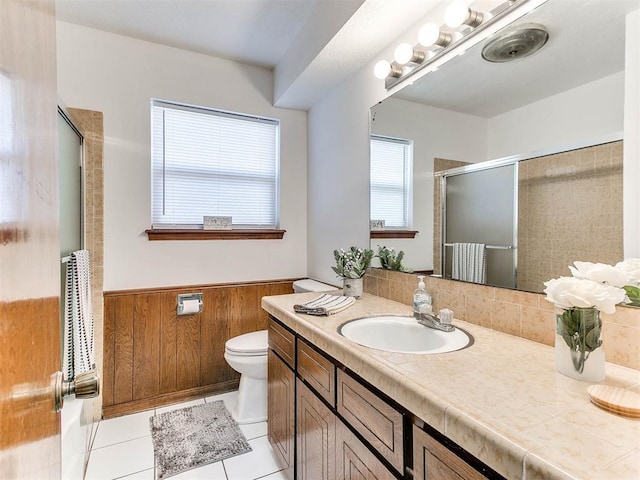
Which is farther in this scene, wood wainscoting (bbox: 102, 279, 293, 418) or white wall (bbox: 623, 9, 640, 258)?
wood wainscoting (bbox: 102, 279, 293, 418)

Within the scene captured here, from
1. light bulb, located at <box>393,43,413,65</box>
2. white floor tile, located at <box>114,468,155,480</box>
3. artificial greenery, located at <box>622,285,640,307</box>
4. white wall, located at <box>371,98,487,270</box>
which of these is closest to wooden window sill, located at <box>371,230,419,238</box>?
white wall, located at <box>371,98,487,270</box>

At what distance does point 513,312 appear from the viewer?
121cm

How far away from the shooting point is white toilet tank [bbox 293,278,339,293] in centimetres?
244

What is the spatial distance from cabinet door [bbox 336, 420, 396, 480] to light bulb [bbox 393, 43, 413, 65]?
5.26ft

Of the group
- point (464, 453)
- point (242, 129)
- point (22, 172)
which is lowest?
point (464, 453)

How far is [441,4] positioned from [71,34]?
223 cm

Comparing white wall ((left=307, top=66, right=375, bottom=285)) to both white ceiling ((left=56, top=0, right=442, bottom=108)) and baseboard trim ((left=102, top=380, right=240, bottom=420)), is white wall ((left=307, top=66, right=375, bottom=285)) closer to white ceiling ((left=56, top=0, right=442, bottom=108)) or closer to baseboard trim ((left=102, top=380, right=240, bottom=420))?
white ceiling ((left=56, top=0, right=442, bottom=108))

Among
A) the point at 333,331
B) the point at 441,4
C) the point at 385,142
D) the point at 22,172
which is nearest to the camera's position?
the point at 22,172

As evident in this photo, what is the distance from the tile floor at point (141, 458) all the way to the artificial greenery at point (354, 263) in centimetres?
109

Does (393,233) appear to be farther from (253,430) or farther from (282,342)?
(253,430)

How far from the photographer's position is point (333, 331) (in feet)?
4.15

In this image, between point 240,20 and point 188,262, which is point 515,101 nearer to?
point 240,20

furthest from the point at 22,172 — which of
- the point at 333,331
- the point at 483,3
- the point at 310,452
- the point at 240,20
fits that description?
the point at 240,20

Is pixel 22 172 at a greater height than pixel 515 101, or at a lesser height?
lesser
